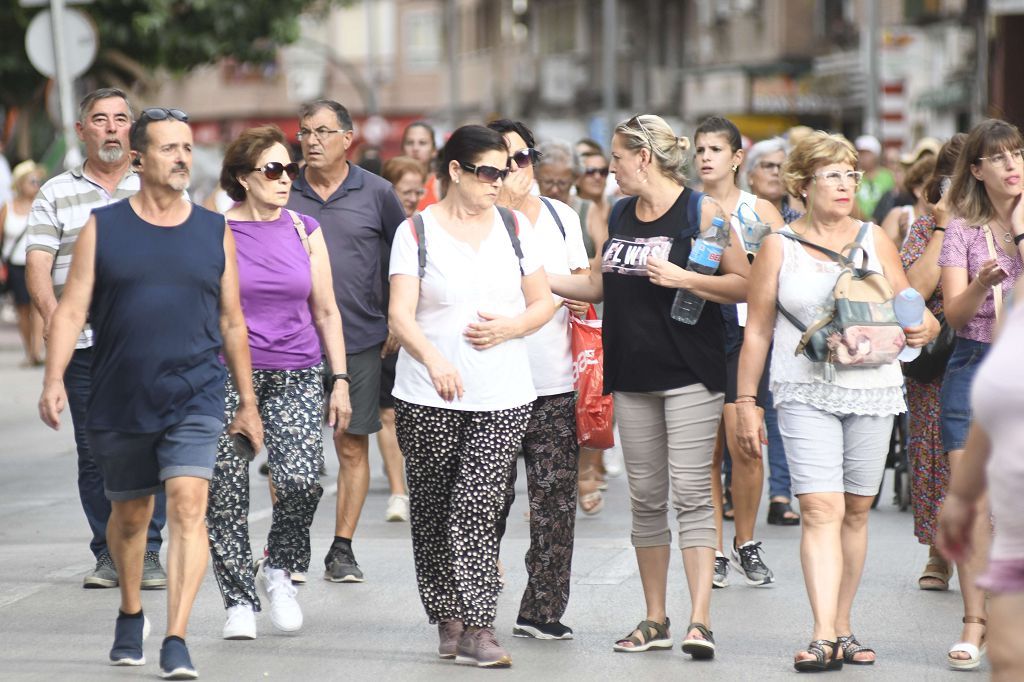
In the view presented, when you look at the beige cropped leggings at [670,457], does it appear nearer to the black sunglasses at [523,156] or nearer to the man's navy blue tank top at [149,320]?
the black sunglasses at [523,156]

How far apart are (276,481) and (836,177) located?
2473mm

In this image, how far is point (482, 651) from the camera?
6.78 meters

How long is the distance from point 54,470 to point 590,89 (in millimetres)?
45771

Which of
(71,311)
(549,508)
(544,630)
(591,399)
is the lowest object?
(544,630)

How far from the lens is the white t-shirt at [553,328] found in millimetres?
7316

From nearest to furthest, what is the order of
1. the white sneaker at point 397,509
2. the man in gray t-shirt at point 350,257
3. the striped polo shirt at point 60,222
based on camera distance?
the striped polo shirt at point 60,222 → the man in gray t-shirt at point 350,257 → the white sneaker at point 397,509

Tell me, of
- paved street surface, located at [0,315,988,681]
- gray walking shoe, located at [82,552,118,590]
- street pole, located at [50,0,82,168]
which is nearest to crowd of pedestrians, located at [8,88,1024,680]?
paved street surface, located at [0,315,988,681]

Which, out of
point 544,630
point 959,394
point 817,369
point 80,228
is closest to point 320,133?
point 80,228

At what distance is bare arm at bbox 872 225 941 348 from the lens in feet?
22.3

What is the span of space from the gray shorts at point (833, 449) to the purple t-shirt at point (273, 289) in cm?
195

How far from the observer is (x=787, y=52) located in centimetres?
4491

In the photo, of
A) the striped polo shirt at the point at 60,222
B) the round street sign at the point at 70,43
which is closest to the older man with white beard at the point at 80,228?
the striped polo shirt at the point at 60,222

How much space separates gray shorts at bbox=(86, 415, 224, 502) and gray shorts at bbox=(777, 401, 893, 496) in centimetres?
205

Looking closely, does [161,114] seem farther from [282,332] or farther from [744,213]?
[744,213]
